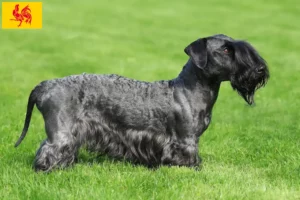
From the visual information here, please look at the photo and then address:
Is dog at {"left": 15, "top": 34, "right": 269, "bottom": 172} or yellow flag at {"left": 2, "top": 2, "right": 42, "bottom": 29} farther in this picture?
yellow flag at {"left": 2, "top": 2, "right": 42, "bottom": 29}

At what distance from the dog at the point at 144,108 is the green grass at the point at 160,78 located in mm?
264

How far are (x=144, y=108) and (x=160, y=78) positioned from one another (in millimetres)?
9474

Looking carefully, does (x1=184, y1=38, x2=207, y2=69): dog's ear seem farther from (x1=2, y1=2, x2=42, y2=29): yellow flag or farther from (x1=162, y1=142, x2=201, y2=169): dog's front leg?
(x1=2, y1=2, x2=42, y2=29): yellow flag

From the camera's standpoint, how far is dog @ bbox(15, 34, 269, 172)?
20.0 ft

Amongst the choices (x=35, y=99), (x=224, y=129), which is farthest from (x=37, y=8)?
(x=35, y=99)

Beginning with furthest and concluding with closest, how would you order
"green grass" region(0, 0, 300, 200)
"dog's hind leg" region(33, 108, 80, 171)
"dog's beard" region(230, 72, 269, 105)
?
1. "dog's beard" region(230, 72, 269, 105)
2. "dog's hind leg" region(33, 108, 80, 171)
3. "green grass" region(0, 0, 300, 200)

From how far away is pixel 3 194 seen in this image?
5316 millimetres

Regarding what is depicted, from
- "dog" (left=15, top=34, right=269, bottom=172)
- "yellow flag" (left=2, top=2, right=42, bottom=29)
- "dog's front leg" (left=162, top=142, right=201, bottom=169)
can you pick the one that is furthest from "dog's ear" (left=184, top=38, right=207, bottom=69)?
"yellow flag" (left=2, top=2, right=42, bottom=29)

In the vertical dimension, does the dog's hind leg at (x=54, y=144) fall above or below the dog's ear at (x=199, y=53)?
below

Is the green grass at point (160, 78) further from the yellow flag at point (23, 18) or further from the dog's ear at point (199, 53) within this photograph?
the dog's ear at point (199, 53)

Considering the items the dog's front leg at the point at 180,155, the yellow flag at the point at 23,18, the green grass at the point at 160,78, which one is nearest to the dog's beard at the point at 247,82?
the dog's front leg at the point at 180,155

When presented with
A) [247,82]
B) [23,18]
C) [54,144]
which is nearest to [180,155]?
[247,82]

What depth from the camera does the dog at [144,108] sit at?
6.10 meters

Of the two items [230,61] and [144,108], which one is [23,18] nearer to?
[144,108]
